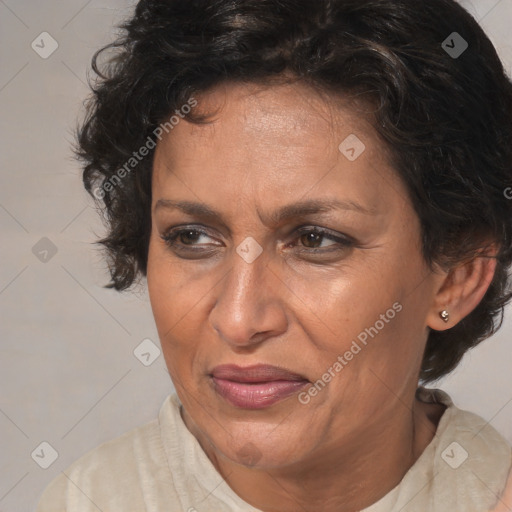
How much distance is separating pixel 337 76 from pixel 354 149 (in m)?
0.15

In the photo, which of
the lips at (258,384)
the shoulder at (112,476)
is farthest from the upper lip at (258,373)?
the shoulder at (112,476)

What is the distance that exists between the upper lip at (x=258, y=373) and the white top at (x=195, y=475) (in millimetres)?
477

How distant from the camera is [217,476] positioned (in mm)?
3006

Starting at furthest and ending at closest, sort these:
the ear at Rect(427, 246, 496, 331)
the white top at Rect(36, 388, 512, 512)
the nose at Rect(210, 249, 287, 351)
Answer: the white top at Rect(36, 388, 512, 512)
the ear at Rect(427, 246, 496, 331)
the nose at Rect(210, 249, 287, 351)

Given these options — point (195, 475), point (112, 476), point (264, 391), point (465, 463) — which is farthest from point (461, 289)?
point (112, 476)

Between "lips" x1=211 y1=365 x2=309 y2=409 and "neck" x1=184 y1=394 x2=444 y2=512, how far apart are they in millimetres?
278

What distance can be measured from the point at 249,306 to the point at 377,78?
541mm

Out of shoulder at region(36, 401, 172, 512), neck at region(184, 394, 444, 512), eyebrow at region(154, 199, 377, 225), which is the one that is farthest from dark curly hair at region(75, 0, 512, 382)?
shoulder at region(36, 401, 172, 512)

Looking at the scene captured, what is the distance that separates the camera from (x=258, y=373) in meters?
2.59

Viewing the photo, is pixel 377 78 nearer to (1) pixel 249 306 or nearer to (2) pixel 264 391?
(1) pixel 249 306

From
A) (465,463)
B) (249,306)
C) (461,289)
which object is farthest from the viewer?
(465,463)

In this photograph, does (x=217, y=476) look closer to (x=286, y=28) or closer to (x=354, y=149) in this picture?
(x=354, y=149)

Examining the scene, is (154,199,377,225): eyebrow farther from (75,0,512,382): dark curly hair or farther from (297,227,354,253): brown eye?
(75,0,512,382): dark curly hair

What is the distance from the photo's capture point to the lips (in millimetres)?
2588
